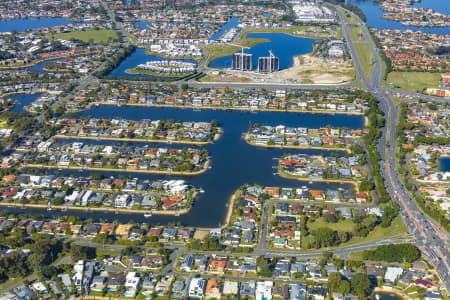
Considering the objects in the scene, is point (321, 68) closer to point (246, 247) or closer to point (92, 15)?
point (246, 247)

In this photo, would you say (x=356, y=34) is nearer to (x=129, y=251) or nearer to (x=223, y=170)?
(x=223, y=170)

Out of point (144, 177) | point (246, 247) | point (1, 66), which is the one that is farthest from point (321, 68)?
point (1, 66)

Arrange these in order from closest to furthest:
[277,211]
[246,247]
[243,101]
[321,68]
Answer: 1. [246,247]
2. [277,211]
3. [243,101]
4. [321,68]

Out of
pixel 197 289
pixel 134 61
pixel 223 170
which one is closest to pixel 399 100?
pixel 223 170

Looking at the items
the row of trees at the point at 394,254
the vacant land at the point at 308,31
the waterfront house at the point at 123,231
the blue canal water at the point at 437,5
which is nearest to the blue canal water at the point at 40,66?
the vacant land at the point at 308,31

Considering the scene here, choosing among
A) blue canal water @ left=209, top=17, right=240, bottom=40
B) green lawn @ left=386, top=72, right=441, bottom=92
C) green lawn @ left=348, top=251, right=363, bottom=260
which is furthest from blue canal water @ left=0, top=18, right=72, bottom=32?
green lawn @ left=348, top=251, right=363, bottom=260

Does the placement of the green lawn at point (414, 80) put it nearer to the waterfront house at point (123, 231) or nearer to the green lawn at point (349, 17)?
the green lawn at point (349, 17)

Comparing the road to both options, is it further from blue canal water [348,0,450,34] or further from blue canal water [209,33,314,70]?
blue canal water [348,0,450,34]
